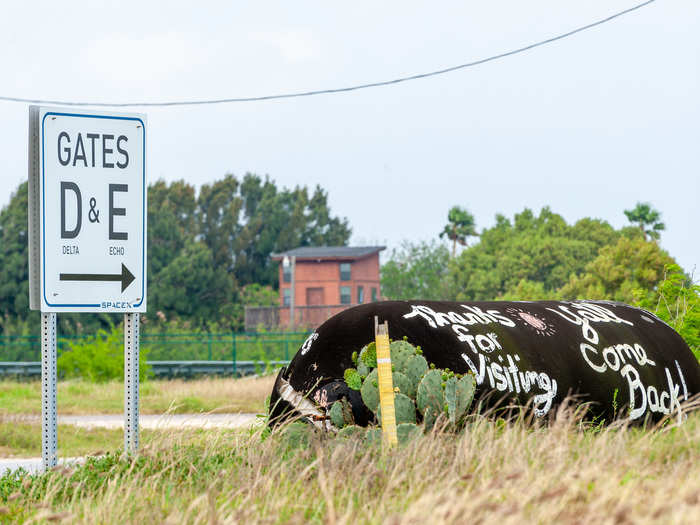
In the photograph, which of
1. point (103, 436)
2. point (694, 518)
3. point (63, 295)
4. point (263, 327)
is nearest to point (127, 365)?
point (63, 295)

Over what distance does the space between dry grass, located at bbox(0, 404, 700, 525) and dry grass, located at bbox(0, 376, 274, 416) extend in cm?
1312

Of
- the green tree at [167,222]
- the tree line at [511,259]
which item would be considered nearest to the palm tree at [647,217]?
the tree line at [511,259]

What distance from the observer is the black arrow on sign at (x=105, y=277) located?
8.80 meters

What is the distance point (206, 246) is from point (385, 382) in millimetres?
60428

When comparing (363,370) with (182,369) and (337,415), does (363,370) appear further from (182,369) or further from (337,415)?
(182,369)

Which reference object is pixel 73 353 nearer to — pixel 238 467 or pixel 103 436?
pixel 103 436

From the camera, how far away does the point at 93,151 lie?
9.00 meters

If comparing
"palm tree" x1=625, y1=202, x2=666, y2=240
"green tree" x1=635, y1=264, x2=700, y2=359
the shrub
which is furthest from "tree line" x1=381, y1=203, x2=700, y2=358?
"green tree" x1=635, y1=264, x2=700, y2=359

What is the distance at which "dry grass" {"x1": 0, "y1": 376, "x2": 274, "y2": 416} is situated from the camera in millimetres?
22797

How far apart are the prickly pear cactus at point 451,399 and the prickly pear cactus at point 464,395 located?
31 mm

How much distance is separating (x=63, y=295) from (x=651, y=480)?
5082 millimetres

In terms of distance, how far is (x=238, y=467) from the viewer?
7.73m

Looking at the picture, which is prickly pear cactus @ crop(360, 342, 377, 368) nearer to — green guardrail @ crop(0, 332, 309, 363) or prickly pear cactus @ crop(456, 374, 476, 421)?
prickly pear cactus @ crop(456, 374, 476, 421)

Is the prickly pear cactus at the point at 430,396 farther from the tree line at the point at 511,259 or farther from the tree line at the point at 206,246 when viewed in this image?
the tree line at the point at 511,259
